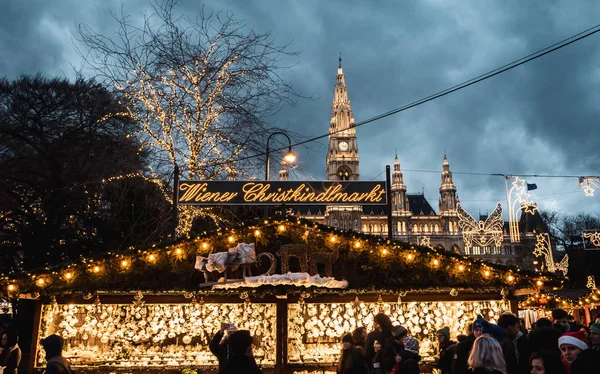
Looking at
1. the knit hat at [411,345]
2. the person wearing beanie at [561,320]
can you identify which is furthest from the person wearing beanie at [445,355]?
the person wearing beanie at [561,320]

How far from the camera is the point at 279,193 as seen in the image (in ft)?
36.1

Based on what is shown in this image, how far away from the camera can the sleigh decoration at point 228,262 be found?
947cm

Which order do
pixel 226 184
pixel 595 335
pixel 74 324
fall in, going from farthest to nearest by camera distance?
pixel 226 184 → pixel 74 324 → pixel 595 335

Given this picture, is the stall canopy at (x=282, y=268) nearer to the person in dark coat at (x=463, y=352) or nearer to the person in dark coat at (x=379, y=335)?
the person in dark coat at (x=379, y=335)

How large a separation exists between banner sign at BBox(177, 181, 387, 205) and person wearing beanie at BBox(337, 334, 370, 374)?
15.1ft

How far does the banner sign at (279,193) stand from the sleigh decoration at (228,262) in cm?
168

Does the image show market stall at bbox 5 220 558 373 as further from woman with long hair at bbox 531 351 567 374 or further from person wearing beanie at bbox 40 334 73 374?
woman with long hair at bbox 531 351 567 374

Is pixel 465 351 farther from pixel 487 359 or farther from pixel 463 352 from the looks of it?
pixel 487 359

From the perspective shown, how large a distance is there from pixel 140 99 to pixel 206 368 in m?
7.08

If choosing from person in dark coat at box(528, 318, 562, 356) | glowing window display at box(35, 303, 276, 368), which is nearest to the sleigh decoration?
glowing window display at box(35, 303, 276, 368)

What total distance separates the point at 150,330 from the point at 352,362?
557 cm

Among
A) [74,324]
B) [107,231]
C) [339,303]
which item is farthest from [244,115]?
[107,231]

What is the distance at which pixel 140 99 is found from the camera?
487 inches

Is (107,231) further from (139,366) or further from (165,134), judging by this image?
(139,366)
